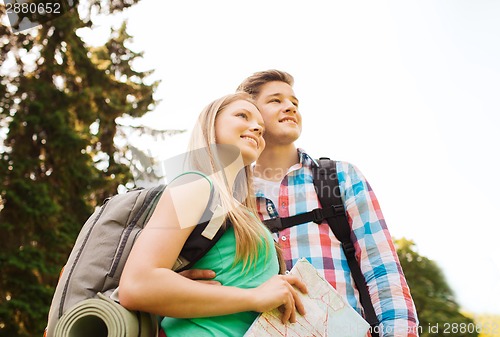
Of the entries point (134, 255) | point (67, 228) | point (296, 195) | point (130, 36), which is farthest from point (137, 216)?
point (130, 36)

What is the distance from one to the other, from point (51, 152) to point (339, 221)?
357 inches

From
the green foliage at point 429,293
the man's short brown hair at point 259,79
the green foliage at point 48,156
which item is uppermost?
the man's short brown hair at point 259,79

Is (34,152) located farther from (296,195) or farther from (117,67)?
(296,195)

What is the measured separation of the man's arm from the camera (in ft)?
7.57

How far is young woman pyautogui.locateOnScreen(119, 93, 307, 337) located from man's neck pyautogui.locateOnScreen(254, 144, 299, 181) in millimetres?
997

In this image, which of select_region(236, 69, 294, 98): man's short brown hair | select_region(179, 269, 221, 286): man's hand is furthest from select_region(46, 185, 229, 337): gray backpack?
select_region(236, 69, 294, 98): man's short brown hair

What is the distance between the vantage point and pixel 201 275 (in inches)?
67.3

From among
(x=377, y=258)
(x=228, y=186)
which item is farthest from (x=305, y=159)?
(x=228, y=186)

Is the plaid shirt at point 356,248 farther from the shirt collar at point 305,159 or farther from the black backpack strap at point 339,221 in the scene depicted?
the shirt collar at point 305,159

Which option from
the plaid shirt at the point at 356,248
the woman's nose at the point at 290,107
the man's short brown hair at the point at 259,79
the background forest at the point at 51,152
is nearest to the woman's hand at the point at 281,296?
the plaid shirt at the point at 356,248

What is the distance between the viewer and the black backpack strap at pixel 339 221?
7.84 ft

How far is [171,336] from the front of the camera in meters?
1.66

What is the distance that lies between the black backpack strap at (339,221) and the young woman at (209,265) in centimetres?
71

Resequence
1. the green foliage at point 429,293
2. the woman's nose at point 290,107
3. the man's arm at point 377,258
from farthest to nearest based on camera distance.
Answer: the green foliage at point 429,293 < the woman's nose at point 290,107 < the man's arm at point 377,258
